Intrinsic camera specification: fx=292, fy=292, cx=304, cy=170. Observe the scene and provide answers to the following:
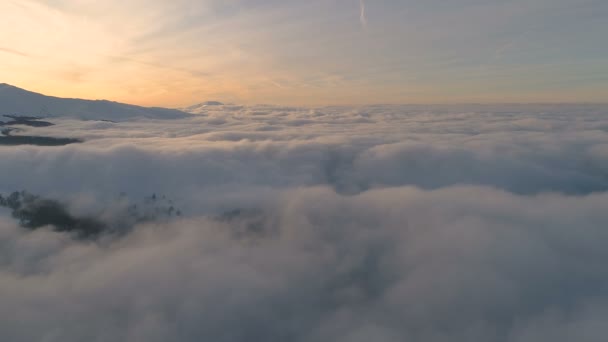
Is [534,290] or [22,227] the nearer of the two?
[534,290]

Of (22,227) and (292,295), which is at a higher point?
(22,227)

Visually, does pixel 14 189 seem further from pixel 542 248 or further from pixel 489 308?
pixel 542 248

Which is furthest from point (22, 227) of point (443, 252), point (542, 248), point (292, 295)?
point (542, 248)

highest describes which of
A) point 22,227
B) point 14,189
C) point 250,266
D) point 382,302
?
point 14,189

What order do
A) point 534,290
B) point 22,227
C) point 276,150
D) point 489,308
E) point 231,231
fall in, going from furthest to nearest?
point 276,150, point 231,231, point 22,227, point 534,290, point 489,308

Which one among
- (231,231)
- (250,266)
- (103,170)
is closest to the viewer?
(250,266)

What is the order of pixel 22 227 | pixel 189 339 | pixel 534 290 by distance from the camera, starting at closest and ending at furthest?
1. pixel 189 339
2. pixel 534 290
3. pixel 22 227

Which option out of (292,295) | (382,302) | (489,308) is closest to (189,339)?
(292,295)

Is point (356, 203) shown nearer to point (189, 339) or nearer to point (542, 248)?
point (542, 248)

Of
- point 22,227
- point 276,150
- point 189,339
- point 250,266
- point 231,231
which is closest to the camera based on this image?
point 189,339
